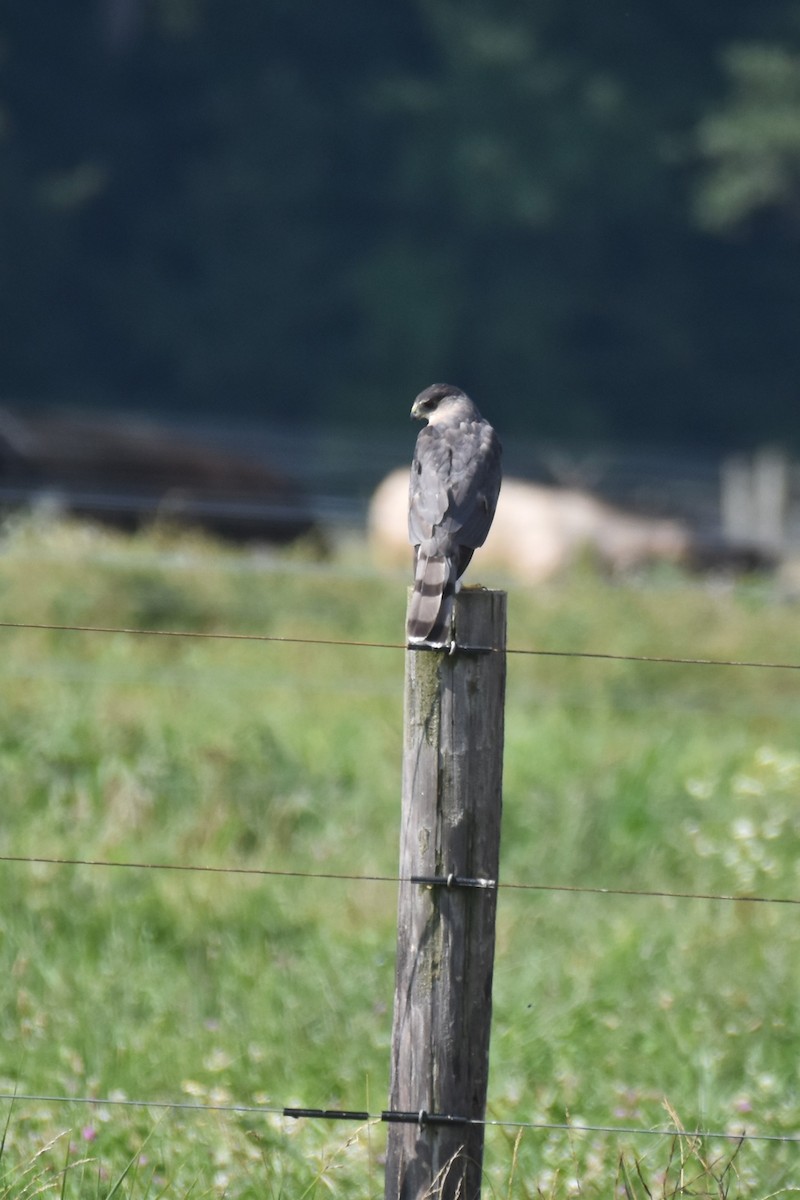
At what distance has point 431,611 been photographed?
286 centimetres

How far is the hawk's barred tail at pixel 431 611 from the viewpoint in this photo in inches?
112

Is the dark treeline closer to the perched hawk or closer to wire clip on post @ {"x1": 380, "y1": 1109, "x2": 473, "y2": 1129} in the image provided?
the perched hawk

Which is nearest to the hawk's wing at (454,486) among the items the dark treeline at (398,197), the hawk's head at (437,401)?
the hawk's head at (437,401)

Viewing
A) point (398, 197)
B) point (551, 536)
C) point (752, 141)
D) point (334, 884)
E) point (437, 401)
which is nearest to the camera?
point (437, 401)

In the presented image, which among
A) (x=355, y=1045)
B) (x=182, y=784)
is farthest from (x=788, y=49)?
(x=355, y=1045)

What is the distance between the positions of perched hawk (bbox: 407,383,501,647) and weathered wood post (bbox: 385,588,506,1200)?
0.11m

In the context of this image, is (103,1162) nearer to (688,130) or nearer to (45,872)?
(45,872)

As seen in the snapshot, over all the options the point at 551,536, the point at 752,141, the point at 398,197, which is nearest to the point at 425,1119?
the point at 551,536

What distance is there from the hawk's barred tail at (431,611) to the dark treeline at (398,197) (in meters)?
25.5

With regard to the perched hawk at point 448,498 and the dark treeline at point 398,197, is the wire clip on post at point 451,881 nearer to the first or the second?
the perched hawk at point 448,498

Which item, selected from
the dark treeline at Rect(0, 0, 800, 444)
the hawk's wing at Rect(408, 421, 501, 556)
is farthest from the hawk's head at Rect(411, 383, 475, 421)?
the dark treeline at Rect(0, 0, 800, 444)

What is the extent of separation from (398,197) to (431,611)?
27531 mm

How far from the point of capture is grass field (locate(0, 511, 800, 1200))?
380 cm

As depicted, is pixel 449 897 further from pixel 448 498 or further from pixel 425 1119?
pixel 448 498
